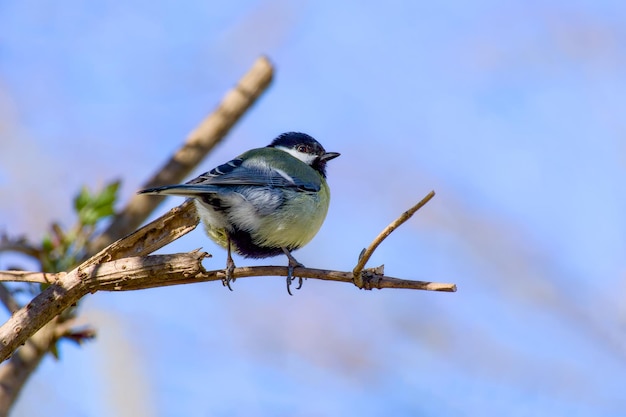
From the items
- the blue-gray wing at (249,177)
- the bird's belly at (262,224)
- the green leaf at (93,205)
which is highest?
the blue-gray wing at (249,177)

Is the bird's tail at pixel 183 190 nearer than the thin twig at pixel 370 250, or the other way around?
the thin twig at pixel 370 250

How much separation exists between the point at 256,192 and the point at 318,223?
38 cm

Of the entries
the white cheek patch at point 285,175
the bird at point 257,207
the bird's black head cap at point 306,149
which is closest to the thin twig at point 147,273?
the bird at point 257,207

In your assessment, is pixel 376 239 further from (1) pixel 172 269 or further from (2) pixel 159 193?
(2) pixel 159 193

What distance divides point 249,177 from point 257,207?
18 cm

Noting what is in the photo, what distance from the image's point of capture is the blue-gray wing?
3.74 meters

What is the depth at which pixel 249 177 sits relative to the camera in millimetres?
3895

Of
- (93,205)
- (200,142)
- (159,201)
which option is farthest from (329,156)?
(93,205)

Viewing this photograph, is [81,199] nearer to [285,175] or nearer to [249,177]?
[249,177]

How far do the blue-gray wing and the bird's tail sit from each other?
9 cm

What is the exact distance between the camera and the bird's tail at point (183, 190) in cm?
315

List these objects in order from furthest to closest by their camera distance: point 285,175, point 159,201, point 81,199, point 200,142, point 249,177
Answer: point 200,142
point 159,201
point 285,175
point 249,177
point 81,199

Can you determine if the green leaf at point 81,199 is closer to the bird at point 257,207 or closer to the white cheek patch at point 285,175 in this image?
the bird at point 257,207

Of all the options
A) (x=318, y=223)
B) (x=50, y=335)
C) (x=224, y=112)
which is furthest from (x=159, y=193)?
(x=224, y=112)
